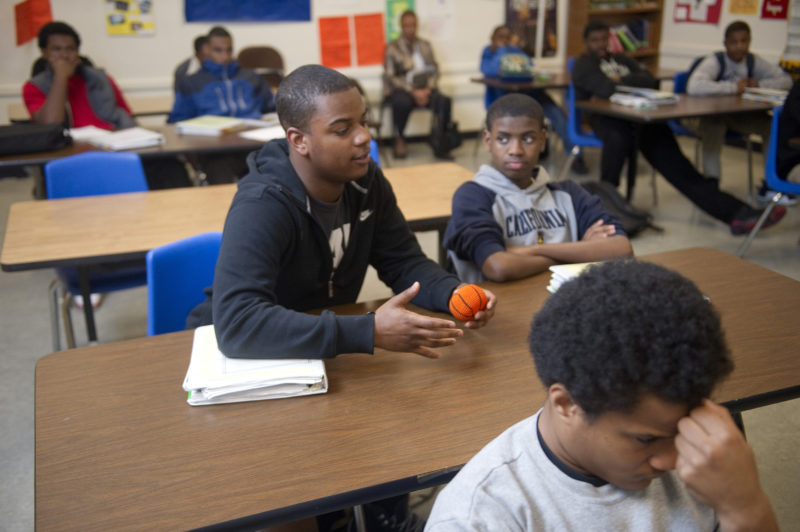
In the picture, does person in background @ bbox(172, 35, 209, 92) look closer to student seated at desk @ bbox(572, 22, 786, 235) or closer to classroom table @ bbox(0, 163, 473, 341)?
classroom table @ bbox(0, 163, 473, 341)

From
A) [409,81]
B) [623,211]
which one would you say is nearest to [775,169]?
[623,211]

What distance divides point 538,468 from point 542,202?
1251 millimetres

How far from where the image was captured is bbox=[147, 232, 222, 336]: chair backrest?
1.68 m

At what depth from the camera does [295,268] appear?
5.00 ft

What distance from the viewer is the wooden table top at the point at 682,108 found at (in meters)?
3.88

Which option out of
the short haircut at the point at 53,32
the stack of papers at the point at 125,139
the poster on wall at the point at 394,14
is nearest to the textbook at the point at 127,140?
the stack of papers at the point at 125,139

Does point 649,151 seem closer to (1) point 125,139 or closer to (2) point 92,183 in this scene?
(1) point 125,139

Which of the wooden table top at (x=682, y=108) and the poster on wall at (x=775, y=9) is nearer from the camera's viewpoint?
the wooden table top at (x=682, y=108)

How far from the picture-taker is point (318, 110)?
1.45 m

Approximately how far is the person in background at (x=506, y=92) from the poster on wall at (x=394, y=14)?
836 mm

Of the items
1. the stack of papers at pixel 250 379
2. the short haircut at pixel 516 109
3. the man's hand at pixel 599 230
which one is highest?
the short haircut at pixel 516 109

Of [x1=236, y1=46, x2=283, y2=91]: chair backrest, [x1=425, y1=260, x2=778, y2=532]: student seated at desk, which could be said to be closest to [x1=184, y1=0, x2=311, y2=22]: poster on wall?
[x1=236, y1=46, x2=283, y2=91]: chair backrest

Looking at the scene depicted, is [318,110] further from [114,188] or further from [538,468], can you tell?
[114,188]

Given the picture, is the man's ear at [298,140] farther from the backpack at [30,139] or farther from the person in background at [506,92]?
the person in background at [506,92]
